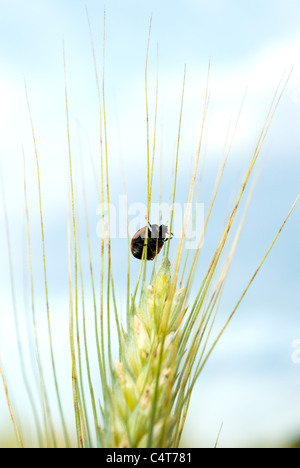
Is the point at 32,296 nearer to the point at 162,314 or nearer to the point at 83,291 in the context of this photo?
the point at 83,291

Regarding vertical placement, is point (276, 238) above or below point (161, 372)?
above

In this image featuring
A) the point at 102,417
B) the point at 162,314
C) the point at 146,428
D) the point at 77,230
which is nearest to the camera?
the point at 146,428

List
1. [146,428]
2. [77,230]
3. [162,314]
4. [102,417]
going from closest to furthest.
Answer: [146,428], [102,417], [162,314], [77,230]

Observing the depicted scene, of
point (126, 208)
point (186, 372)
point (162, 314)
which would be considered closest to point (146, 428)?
point (186, 372)
